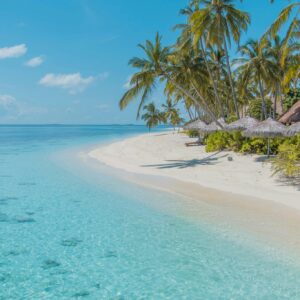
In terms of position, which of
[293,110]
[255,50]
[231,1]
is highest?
[231,1]

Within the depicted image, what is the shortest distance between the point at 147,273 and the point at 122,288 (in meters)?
0.56

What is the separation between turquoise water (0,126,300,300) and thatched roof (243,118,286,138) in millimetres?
5112

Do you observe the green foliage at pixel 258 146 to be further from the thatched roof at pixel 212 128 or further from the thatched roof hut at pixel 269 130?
the thatched roof at pixel 212 128

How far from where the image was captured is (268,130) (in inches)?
489

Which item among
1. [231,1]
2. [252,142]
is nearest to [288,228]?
[252,142]

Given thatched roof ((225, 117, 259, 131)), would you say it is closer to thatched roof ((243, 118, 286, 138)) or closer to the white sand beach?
the white sand beach

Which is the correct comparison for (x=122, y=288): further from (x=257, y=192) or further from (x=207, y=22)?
(x=207, y=22)

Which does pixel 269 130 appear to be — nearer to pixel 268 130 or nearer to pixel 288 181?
pixel 268 130

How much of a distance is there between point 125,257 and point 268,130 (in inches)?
344

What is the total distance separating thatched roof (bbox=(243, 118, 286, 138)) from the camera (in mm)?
Answer: 12235

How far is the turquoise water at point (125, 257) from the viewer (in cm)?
452

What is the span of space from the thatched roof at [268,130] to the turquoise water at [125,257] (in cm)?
511

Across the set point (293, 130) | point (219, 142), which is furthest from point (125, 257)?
point (219, 142)

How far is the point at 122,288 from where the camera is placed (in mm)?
4598
